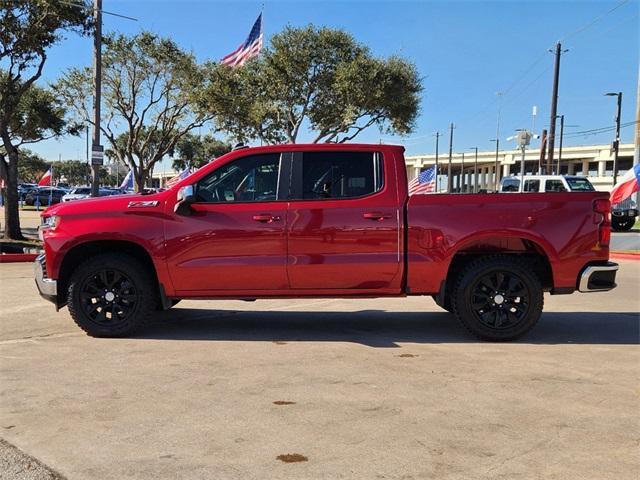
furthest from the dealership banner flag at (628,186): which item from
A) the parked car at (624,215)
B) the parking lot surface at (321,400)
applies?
the parking lot surface at (321,400)

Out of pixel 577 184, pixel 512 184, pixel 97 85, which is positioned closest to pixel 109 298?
pixel 97 85

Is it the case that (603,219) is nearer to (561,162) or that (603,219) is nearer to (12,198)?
(12,198)

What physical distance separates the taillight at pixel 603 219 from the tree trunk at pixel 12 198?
50.5 feet

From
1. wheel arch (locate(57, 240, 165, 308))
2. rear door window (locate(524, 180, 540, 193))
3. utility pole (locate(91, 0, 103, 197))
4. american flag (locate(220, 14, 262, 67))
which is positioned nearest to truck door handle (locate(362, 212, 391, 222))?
wheel arch (locate(57, 240, 165, 308))

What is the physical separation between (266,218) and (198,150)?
81090mm

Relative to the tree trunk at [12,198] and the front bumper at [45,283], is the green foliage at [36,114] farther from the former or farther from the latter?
the front bumper at [45,283]

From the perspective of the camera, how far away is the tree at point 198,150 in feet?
263

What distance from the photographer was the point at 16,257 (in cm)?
1358

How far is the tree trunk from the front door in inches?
500

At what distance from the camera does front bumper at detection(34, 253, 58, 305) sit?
6.13 metres

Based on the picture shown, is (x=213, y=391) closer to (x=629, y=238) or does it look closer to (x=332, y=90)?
(x=629, y=238)

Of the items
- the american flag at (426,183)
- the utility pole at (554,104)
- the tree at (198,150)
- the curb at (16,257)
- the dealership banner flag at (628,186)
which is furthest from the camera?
the tree at (198,150)

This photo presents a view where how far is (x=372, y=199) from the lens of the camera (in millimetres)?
6062

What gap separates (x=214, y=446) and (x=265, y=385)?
117 cm
